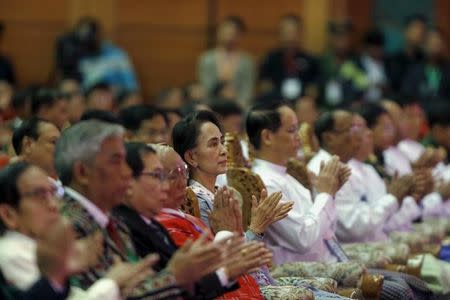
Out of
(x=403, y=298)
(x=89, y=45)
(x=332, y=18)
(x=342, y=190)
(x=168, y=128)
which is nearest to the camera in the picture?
(x=403, y=298)

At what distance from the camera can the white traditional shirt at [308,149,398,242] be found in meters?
6.79

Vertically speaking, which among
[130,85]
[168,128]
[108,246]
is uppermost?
[108,246]

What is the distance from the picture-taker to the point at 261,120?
6285mm

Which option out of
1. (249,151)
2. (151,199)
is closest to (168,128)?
(249,151)

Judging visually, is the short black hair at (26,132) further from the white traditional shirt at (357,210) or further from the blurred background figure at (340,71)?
the blurred background figure at (340,71)

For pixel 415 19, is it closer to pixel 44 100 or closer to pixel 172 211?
pixel 44 100

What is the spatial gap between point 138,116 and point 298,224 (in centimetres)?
185

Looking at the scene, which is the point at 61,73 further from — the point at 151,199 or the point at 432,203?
the point at 151,199

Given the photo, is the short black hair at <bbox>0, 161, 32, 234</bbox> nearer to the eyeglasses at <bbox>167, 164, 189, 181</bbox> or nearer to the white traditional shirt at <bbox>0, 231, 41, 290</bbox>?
the white traditional shirt at <bbox>0, 231, 41, 290</bbox>

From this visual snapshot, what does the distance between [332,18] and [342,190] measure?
20.4ft

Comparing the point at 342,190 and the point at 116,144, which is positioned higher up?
the point at 116,144

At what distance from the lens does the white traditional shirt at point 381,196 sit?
7.32 meters

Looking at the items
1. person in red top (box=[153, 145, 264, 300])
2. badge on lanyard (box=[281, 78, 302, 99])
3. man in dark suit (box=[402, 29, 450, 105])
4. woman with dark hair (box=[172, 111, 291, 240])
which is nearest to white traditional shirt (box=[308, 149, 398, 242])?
woman with dark hair (box=[172, 111, 291, 240])

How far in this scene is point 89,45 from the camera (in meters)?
11.2
